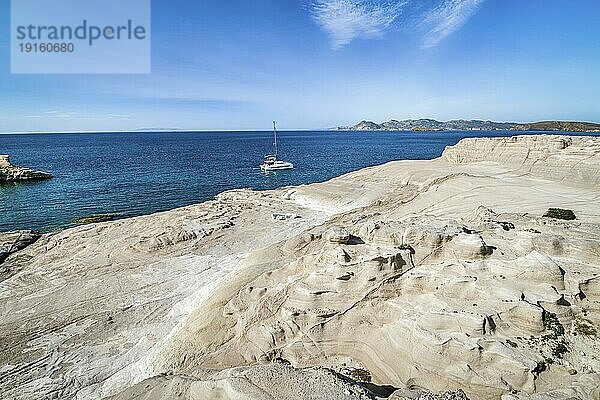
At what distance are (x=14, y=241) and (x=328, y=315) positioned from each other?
85.5 ft

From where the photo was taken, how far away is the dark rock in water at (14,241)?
24.7 metres

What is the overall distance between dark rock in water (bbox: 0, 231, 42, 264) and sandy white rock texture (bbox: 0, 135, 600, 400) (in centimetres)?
151

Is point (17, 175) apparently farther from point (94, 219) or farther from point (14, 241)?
point (14, 241)

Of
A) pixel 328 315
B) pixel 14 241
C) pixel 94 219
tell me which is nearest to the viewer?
pixel 328 315

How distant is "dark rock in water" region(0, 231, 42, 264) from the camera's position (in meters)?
24.7

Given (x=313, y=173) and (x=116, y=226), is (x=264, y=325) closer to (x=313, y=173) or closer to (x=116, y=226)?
(x=116, y=226)

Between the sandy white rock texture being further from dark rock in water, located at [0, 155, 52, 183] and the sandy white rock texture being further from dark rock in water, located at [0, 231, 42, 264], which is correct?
dark rock in water, located at [0, 155, 52, 183]

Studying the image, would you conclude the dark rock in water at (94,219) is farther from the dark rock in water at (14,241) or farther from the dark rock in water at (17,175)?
the dark rock in water at (17,175)

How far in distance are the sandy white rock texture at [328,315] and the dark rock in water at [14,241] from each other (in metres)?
1.51

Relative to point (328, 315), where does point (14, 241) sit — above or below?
below

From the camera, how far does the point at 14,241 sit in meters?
26.3

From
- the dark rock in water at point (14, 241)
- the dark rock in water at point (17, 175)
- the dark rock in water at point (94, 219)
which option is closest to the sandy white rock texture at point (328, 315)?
the dark rock in water at point (14, 241)

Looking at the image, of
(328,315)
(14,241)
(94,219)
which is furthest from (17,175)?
(328,315)

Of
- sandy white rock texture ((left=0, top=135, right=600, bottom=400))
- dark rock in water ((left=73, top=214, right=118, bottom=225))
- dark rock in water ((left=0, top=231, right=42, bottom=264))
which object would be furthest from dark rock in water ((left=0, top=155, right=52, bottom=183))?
sandy white rock texture ((left=0, top=135, right=600, bottom=400))
